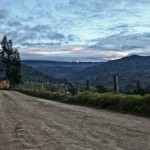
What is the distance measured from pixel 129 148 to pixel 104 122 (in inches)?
209

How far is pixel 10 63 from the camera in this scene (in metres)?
120

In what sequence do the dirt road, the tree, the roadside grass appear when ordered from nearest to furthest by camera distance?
1. the dirt road
2. the roadside grass
3. the tree

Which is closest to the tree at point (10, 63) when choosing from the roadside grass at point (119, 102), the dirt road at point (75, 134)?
the roadside grass at point (119, 102)

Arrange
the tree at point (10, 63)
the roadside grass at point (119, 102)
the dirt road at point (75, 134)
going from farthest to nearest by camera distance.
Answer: the tree at point (10, 63), the roadside grass at point (119, 102), the dirt road at point (75, 134)

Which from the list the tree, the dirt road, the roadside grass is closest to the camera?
the dirt road

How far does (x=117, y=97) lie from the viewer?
22000mm

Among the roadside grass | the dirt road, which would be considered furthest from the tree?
the dirt road

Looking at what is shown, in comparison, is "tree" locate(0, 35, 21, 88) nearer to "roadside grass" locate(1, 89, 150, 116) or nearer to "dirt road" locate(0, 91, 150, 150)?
"roadside grass" locate(1, 89, 150, 116)

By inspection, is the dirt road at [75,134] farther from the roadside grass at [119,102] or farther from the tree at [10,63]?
the tree at [10,63]

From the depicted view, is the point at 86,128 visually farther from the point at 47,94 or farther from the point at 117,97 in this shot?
the point at 47,94

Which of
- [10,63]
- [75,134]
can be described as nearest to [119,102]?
[75,134]

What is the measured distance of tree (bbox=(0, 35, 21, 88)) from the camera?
11894 cm

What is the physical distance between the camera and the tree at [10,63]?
11894 cm

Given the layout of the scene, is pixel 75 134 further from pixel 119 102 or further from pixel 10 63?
pixel 10 63
